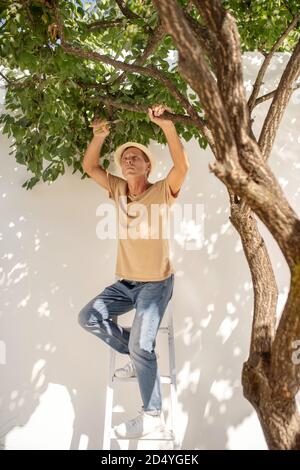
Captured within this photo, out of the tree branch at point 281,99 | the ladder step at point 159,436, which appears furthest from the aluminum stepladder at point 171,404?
→ the tree branch at point 281,99

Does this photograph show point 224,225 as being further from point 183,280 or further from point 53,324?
point 53,324

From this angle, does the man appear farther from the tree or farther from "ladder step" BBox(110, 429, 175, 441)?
the tree

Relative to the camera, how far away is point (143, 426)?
2535 mm

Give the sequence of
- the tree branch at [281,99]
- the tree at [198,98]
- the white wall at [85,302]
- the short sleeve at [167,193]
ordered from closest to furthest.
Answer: the tree at [198,98] < the tree branch at [281,99] < the short sleeve at [167,193] < the white wall at [85,302]

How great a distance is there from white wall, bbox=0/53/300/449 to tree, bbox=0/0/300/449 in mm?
358

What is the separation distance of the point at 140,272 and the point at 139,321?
307mm

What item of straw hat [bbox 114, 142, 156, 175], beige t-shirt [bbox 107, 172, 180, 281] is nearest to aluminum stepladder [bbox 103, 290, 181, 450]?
beige t-shirt [bbox 107, 172, 180, 281]

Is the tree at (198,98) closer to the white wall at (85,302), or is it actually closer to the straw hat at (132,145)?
the straw hat at (132,145)

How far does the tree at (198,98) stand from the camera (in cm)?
167

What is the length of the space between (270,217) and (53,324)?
7.58 feet

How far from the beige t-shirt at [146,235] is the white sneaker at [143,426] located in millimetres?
770

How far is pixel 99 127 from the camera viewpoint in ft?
9.68

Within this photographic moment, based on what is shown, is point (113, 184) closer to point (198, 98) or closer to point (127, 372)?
point (198, 98)
